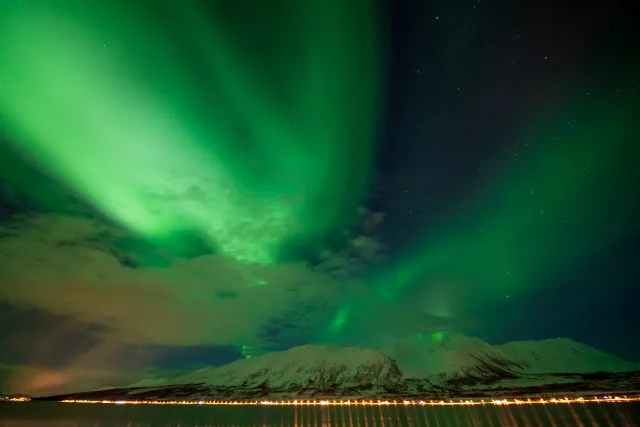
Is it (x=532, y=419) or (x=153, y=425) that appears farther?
(x=153, y=425)

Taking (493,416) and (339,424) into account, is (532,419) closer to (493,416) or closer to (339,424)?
(493,416)

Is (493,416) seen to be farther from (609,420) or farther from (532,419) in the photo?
(609,420)

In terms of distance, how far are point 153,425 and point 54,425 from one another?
166 feet

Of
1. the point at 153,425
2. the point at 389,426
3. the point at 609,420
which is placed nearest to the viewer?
the point at 609,420

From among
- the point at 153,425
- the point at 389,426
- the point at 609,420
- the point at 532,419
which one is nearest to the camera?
the point at 609,420

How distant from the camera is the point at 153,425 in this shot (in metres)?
199

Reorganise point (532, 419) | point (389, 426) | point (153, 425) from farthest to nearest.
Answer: point (153, 425) < point (389, 426) < point (532, 419)

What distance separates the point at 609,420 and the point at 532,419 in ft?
95.1

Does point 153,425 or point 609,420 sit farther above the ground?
point 153,425

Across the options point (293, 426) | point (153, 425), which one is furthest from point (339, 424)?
point (153, 425)

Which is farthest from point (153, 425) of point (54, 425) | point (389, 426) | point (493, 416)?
point (493, 416)

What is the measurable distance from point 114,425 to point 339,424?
11517 cm

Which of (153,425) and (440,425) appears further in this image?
(153,425)

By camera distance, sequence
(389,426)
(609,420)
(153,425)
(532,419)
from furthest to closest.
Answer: (153,425) → (389,426) → (532,419) → (609,420)
